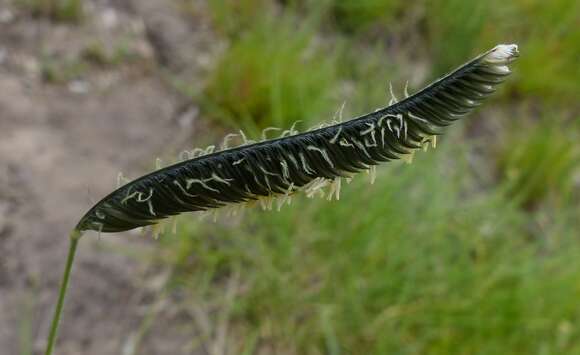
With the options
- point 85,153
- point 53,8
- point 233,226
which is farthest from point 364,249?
point 53,8

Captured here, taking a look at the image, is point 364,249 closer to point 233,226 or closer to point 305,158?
point 233,226

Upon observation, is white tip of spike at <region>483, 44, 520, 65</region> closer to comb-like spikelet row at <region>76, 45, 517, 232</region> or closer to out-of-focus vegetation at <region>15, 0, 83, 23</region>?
comb-like spikelet row at <region>76, 45, 517, 232</region>

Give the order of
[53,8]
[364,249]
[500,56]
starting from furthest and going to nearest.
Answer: [53,8] < [364,249] < [500,56]

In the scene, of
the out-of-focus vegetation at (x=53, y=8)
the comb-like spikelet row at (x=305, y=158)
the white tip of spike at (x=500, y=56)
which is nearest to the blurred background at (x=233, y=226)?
the out-of-focus vegetation at (x=53, y=8)

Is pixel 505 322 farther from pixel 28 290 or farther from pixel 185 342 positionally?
pixel 28 290

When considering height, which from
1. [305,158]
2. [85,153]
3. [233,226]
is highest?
[85,153]

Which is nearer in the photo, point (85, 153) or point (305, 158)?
point (305, 158)
